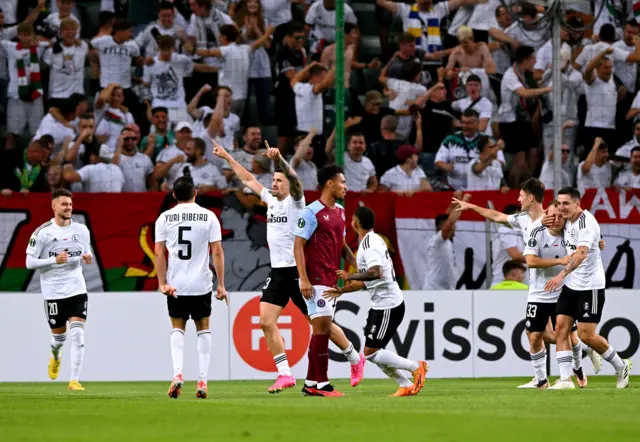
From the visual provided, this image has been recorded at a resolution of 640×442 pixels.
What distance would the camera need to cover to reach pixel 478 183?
1758cm

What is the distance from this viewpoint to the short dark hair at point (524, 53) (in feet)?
62.5

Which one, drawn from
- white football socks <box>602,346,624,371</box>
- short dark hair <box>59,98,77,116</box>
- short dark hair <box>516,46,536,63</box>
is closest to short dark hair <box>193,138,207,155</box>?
short dark hair <box>59,98,77,116</box>

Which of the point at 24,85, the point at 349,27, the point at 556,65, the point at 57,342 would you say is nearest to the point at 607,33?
the point at 556,65

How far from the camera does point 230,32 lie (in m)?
18.9

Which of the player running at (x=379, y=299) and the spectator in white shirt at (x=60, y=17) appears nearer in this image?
the player running at (x=379, y=299)

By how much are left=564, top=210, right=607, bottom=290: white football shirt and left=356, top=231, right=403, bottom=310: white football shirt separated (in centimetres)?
215

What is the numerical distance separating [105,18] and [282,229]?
872cm

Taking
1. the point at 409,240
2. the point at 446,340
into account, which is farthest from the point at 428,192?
the point at 446,340

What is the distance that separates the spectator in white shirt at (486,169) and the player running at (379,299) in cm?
683

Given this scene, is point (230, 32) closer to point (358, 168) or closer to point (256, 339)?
point (358, 168)

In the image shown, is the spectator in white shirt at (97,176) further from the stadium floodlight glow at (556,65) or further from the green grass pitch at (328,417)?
the stadium floodlight glow at (556,65)

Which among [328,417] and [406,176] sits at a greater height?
[406,176]

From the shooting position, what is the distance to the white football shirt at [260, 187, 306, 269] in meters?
11.5

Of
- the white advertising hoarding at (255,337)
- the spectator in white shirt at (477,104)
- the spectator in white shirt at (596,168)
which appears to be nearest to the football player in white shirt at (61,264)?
the white advertising hoarding at (255,337)
